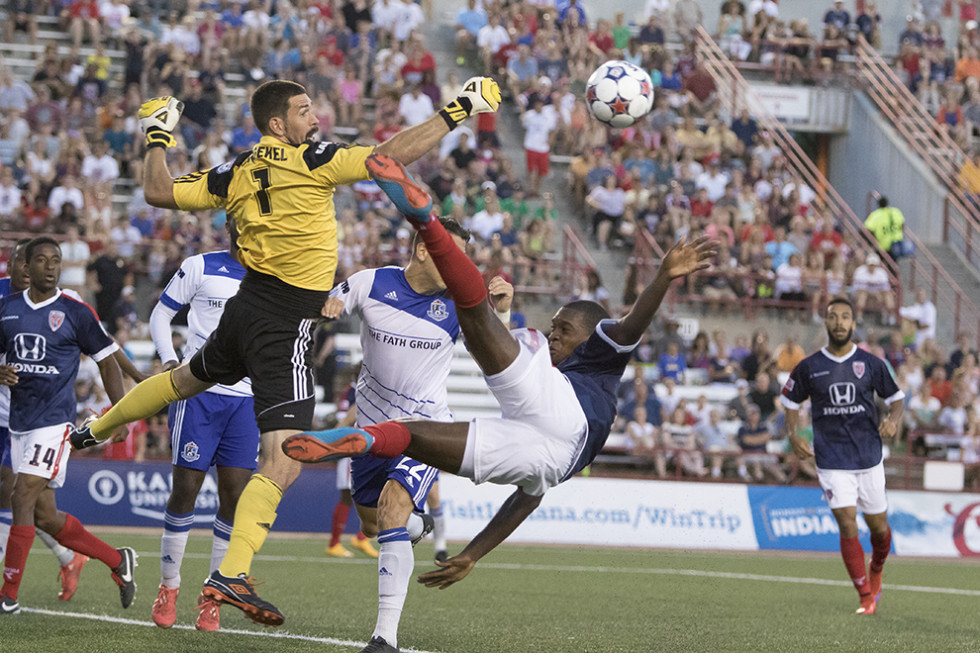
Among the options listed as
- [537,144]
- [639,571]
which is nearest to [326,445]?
[639,571]

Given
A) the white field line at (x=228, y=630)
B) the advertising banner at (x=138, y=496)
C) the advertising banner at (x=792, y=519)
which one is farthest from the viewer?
the advertising banner at (x=792, y=519)

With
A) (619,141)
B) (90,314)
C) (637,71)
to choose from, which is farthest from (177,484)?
(619,141)

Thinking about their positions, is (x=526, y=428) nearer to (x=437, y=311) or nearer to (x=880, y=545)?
(x=437, y=311)

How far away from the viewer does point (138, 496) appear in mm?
17359

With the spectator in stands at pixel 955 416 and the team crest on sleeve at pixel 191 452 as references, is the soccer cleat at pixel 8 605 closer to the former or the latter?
the team crest on sleeve at pixel 191 452

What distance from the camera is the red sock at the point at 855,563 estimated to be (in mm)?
10688

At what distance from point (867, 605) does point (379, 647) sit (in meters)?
5.47

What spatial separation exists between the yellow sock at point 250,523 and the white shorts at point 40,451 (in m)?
2.68

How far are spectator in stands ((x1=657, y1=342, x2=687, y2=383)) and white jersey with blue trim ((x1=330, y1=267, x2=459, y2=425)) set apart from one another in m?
13.1

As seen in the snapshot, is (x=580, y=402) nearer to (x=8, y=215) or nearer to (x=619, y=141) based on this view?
(x=8, y=215)

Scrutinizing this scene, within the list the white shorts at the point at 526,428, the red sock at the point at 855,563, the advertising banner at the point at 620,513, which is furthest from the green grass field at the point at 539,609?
the advertising banner at the point at 620,513

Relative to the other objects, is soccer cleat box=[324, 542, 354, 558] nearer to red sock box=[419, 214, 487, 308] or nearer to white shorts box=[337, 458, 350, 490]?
white shorts box=[337, 458, 350, 490]

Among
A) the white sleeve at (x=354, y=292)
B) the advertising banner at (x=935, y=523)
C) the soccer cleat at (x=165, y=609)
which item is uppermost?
the white sleeve at (x=354, y=292)

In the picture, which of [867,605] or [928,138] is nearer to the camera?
[867,605]
